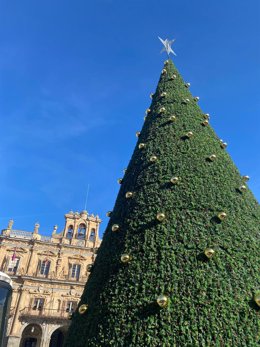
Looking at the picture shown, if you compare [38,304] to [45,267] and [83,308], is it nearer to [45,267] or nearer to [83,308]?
[45,267]

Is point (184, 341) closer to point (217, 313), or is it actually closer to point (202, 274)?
point (217, 313)

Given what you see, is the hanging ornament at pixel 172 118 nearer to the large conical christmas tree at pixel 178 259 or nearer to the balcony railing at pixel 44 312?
the large conical christmas tree at pixel 178 259

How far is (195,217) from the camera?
5098 mm

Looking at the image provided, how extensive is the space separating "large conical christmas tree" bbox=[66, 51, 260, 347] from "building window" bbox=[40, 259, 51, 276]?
1290 inches

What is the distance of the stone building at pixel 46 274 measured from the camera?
32.3m

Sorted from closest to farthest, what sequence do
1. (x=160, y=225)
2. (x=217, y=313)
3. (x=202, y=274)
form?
(x=217, y=313) < (x=202, y=274) < (x=160, y=225)

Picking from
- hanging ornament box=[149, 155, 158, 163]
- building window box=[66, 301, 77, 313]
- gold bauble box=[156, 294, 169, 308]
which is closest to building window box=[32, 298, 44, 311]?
building window box=[66, 301, 77, 313]

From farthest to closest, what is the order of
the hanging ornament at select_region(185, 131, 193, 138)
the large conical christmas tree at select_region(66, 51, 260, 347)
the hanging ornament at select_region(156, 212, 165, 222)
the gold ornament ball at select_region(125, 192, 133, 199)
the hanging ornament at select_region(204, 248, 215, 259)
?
the hanging ornament at select_region(185, 131, 193, 138) < the gold ornament ball at select_region(125, 192, 133, 199) < the hanging ornament at select_region(156, 212, 165, 222) < the hanging ornament at select_region(204, 248, 215, 259) < the large conical christmas tree at select_region(66, 51, 260, 347)

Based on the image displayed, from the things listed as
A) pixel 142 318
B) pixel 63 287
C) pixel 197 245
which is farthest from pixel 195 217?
pixel 63 287

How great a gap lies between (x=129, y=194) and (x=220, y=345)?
10.0ft

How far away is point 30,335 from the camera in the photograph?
3403 centimetres

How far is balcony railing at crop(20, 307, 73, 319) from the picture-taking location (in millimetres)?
32531

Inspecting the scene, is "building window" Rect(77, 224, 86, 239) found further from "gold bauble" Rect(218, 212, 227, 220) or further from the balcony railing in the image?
"gold bauble" Rect(218, 212, 227, 220)

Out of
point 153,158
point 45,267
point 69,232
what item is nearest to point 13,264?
point 45,267
